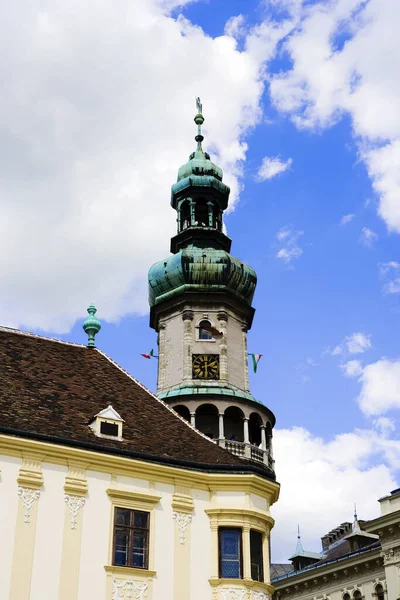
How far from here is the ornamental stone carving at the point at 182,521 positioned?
24481 millimetres

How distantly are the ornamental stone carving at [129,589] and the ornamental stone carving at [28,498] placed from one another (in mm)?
2902

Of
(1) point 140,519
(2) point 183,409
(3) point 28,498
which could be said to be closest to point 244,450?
(2) point 183,409

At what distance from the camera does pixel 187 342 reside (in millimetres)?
49625

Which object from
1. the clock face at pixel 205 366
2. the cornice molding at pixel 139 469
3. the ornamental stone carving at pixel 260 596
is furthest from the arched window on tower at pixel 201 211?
the ornamental stone carving at pixel 260 596

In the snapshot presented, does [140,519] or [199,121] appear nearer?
[140,519]

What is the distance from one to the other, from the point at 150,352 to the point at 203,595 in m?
30.0

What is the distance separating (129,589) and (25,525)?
3304 millimetres

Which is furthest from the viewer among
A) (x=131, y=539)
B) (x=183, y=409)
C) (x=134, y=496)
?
(x=183, y=409)

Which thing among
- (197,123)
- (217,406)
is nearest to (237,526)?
(217,406)

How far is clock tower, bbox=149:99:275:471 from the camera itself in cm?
4678

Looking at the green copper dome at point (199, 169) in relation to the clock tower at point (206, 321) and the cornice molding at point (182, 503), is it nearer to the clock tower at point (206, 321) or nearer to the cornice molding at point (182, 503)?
the clock tower at point (206, 321)

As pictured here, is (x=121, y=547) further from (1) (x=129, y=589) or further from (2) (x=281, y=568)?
(2) (x=281, y=568)

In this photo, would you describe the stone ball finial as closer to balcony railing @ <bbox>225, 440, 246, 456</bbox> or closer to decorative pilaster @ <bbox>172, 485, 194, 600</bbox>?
decorative pilaster @ <bbox>172, 485, 194, 600</bbox>

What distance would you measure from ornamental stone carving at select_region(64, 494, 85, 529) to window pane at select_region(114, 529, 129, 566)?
127cm
